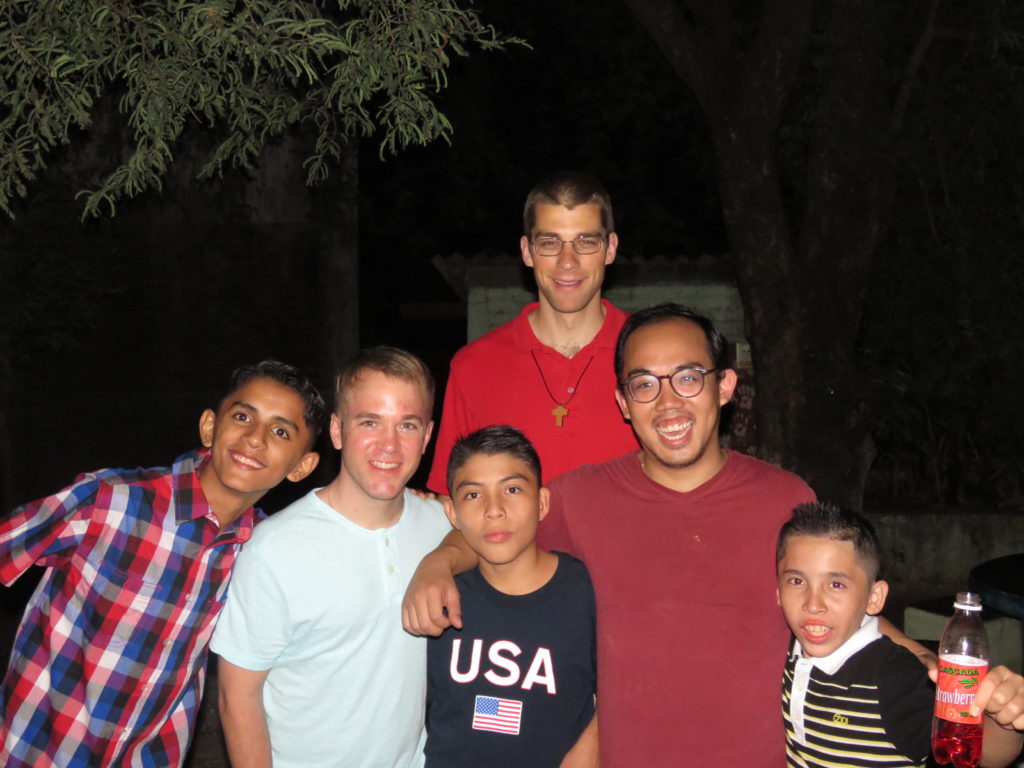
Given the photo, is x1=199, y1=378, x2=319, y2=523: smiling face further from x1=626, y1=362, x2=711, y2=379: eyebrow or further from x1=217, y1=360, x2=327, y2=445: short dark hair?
x1=626, y1=362, x2=711, y2=379: eyebrow

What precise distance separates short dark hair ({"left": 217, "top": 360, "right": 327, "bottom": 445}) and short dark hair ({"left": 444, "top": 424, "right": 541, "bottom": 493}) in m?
0.60

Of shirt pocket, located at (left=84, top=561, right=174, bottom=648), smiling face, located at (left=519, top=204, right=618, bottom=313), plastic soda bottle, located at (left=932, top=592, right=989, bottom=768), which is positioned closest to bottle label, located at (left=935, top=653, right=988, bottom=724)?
plastic soda bottle, located at (left=932, top=592, right=989, bottom=768)

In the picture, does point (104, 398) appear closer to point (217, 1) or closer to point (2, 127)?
point (2, 127)

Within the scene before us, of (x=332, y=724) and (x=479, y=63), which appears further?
(x=479, y=63)

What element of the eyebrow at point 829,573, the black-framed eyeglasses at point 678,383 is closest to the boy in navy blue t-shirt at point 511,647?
the black-framed eyeglasses at point 678,383

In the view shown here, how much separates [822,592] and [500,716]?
3.06 ft

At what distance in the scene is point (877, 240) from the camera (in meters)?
7.95

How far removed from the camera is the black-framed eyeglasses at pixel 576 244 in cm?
349

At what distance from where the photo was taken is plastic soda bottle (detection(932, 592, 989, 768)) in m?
2.37

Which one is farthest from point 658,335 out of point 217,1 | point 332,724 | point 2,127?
point 2,127

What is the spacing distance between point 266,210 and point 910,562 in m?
7.24

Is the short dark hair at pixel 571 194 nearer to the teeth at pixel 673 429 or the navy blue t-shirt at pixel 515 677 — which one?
the teeth at pixel 673 429

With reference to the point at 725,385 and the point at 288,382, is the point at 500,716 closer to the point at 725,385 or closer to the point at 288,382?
the point at 725,385

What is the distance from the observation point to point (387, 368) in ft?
10.1
